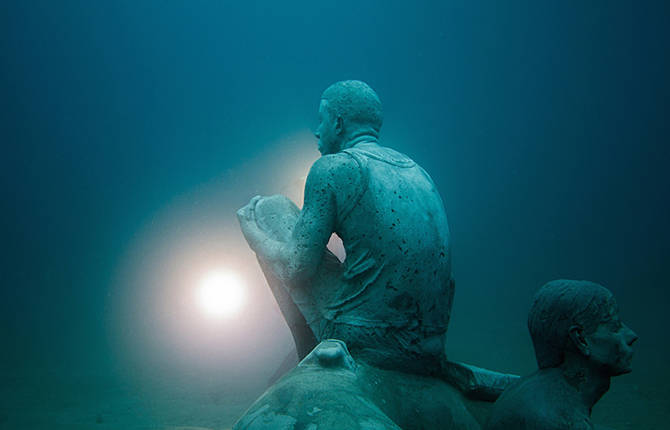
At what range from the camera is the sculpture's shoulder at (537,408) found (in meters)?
1.71

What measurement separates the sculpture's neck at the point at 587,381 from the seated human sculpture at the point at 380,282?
20.4 inches

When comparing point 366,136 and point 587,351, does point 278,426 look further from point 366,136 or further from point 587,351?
point 366,136

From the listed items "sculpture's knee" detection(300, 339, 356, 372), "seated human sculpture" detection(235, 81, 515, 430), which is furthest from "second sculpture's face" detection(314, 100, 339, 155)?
"sculpture's knee" detection(300, 339, 356, 372)

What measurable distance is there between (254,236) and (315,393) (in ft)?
3.46

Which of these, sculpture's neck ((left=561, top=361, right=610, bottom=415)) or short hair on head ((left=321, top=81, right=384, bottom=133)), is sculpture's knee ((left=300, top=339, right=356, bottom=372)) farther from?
short hair on head ((left=321, top=81, right=384, bottom=133))

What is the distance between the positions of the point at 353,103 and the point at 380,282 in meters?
1.02

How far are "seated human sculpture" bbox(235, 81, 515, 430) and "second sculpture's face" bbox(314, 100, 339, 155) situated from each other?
21 centimetres

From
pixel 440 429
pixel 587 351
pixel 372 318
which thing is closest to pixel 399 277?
pixel 372 318

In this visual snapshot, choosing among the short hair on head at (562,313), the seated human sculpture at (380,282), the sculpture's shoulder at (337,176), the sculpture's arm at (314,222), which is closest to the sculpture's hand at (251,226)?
the seated human sculpture at (380,282)

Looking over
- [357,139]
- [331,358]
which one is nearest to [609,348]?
[331,358]

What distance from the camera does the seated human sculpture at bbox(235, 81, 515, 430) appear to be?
6.66ft

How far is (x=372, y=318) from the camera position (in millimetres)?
2055

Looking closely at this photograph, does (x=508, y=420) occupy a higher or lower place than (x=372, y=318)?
lower

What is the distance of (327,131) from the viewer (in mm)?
2578
